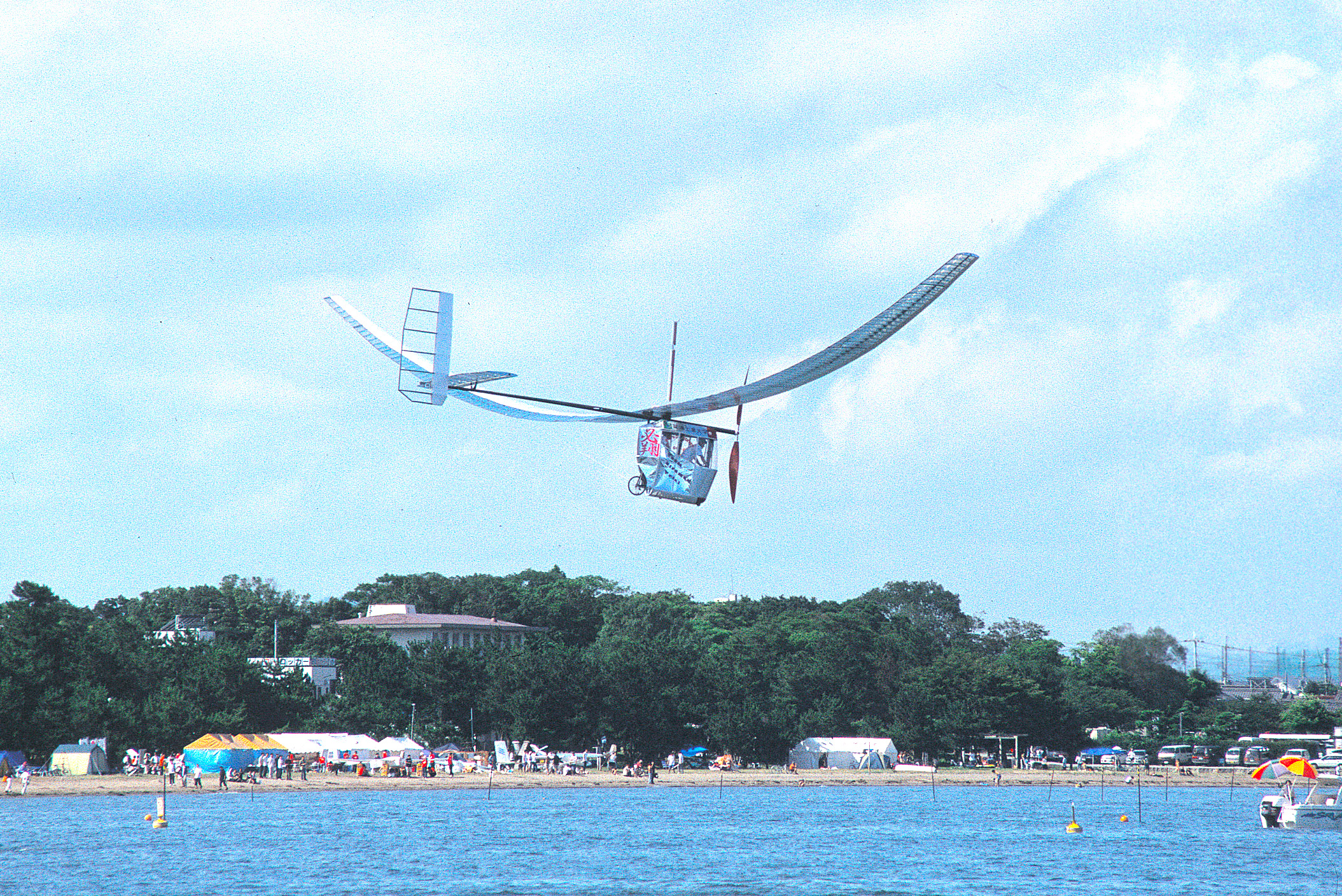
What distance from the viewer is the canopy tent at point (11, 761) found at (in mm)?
75812

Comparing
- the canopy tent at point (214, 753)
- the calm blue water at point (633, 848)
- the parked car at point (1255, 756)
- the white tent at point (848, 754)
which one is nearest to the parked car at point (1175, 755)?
the parked car at point (1255, 756)

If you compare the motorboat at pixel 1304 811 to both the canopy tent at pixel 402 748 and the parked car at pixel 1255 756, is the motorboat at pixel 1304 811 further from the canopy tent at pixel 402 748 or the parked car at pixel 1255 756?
the parked car at pixel 1255 756

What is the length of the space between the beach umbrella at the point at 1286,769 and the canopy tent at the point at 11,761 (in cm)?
6081

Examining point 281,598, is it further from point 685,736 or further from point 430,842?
point 430,842

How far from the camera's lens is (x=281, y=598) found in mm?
151625

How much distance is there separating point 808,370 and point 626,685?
223 ft

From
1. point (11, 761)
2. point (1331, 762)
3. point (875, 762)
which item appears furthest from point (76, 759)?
point (1331, 762)

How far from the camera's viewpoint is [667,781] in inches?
3595

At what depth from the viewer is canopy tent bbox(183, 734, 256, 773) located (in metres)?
79.9

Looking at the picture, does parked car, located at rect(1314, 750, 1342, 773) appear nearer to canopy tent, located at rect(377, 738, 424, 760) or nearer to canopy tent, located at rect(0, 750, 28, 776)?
canopy tent, located at rect(377, 738, 424, 760)

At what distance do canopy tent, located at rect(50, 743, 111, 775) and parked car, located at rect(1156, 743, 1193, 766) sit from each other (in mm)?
79403

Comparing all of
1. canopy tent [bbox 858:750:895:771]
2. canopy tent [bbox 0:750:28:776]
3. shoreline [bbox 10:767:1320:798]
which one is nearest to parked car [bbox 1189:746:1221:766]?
shoreline [bbox 10:767:1320:798]

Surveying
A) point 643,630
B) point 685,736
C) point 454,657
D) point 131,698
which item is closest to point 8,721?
point 131,698

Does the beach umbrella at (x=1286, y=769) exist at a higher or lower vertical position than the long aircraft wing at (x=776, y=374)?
lower
